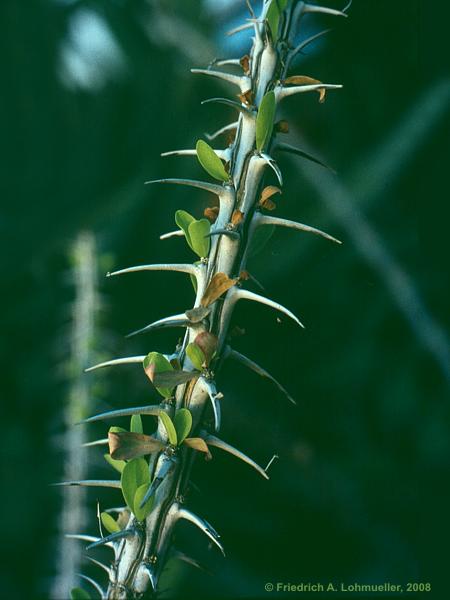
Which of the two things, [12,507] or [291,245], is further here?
[291,245]

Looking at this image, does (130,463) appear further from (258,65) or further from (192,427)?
(258,65)

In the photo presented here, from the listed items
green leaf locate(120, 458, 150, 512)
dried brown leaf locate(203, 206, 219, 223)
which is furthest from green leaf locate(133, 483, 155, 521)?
dried brown leaf locate(203, 206, 219, 223)

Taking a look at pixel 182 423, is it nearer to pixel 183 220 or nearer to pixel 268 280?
pixel 183 220

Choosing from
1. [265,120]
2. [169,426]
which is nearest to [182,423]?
[169,426]

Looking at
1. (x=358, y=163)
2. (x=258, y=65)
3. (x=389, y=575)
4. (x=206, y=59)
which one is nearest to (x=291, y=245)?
(x=358, y=163)

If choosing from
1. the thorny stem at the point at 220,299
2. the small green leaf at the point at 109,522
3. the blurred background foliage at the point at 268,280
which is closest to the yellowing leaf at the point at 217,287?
the thorny stem at the point at 220,299

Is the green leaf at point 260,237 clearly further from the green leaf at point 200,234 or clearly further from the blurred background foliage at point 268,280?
the blurred background foliage at point 268,280
